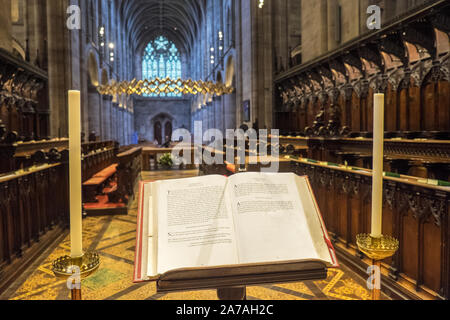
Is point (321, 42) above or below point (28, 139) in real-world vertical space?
above


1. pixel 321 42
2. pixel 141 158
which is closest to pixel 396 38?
pixel 321 42

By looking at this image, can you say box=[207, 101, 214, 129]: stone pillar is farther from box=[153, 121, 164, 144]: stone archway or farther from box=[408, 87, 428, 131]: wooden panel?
box=[408, 87, 428, 131]: wooden panel

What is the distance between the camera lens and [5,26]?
29.0 ft

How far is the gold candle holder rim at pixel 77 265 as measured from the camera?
37.6 inches

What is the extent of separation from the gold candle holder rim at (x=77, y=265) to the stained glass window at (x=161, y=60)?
39.7 metres

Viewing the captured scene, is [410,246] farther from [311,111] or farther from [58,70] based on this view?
[58,70]

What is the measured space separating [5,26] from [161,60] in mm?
32198

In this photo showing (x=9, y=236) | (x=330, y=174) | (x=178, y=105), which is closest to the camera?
(x=9, y=236)

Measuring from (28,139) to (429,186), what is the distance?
909 cm

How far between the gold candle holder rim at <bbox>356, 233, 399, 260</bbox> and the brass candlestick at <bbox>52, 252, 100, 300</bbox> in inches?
31.4

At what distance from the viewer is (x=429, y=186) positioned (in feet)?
7.93

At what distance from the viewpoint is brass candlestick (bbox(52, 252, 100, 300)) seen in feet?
3.11

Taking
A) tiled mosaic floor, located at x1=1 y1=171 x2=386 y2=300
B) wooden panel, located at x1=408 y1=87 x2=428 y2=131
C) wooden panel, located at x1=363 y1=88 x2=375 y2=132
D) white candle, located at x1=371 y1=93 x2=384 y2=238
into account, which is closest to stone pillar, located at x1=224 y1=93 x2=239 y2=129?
wooden panel, located at x1=363 y1=88 x2=375 y2=132
